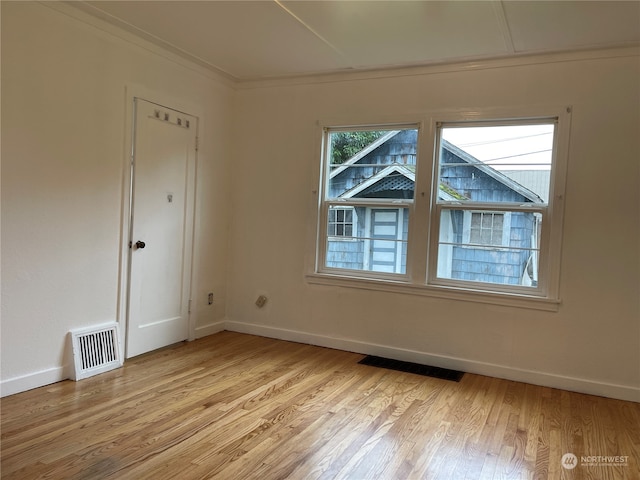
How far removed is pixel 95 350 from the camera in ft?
10.7

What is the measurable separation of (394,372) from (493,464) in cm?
135

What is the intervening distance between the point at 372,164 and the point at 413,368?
1.73 m

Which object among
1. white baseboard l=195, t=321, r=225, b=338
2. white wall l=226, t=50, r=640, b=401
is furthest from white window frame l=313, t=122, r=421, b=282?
white baseboard l=195, t=321, r=225, b=338

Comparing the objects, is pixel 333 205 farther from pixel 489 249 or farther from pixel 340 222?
pixel 489 249

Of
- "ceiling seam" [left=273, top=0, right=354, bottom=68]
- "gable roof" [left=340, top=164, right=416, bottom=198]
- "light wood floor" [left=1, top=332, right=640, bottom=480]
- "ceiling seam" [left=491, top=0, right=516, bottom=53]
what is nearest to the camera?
"light wood floor" [left=1, top=332, right=640, bottom=480]

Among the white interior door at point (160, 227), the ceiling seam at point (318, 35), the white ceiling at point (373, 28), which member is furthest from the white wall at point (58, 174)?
the ceiling seam at point (318, 35)

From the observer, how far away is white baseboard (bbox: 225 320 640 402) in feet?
10.6

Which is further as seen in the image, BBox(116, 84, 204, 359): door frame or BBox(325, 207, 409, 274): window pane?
BBox(325, 207, 409, 274): window pane

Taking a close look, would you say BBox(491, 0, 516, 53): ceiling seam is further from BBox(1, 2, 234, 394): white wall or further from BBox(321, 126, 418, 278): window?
BBox(1, 2, 234, 394): white wall

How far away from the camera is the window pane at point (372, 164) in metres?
3.90

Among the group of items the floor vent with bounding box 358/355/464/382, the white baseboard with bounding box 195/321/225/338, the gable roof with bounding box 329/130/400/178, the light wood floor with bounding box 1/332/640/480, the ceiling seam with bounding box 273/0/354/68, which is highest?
the ceiling seam with bounding box 273/0/354/68

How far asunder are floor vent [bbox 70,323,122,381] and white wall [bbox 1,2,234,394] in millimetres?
70

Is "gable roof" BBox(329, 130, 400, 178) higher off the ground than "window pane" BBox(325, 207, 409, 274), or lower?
higher

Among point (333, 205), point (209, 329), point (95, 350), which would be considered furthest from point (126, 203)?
point (333, 205)
